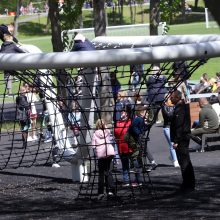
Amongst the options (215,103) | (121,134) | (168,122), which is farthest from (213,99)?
(121,134)

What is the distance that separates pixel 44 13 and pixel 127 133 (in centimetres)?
9491

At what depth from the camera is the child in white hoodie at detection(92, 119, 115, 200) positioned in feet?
37.1

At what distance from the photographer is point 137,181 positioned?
39.7ft

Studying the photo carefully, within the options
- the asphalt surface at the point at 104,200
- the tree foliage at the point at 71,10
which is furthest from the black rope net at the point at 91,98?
the tree foliage at the point at 71,10

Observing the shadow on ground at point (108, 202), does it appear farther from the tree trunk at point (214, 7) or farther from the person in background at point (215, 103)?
the person in background at point (215, 103)

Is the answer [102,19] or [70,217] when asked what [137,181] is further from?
[102,19]

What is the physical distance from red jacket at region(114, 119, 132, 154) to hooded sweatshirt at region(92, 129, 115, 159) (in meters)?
0.18

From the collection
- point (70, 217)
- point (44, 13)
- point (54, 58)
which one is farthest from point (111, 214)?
point (44, 13)

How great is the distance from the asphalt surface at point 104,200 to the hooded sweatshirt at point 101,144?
0.69 metres

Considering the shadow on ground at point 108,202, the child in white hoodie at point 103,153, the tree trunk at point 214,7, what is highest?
the tree trunk at point 214,7

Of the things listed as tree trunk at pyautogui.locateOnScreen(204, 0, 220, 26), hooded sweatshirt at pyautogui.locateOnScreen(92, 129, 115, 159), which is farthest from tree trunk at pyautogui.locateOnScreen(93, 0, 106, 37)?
tree trunk at pyautogui.locateOnScreen(204, 0, 220, 26)

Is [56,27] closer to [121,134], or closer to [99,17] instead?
[99,17]

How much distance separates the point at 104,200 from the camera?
461 inches

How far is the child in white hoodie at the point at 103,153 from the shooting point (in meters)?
11.3
